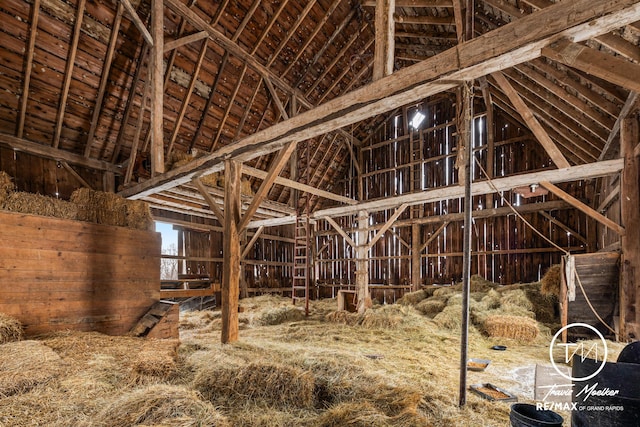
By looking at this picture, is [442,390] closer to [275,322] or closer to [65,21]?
[275,322]

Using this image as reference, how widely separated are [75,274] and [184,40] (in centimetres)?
508

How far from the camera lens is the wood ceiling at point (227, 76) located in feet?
16.6

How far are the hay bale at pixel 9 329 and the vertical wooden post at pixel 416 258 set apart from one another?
10242 mm

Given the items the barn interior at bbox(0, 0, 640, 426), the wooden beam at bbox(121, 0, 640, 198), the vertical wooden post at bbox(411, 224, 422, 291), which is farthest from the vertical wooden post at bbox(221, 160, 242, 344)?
the vertical wooden post at bbox(411, 224, 422, 291)

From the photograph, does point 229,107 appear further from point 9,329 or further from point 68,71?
point 9,329

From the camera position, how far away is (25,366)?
10.00ft

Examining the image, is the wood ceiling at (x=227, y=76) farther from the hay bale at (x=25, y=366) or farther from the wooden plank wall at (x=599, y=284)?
the hay bale at (x=25, y=366)

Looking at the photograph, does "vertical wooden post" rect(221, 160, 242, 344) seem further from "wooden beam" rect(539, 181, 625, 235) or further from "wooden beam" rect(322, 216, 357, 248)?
"wooden beam" rect(539, 181, 625, 235)

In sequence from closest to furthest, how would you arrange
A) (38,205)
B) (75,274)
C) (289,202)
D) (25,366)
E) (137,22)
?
1. (25,366)
2. (38,205)
3. (75,274)
4. (137,22)
5. (289,202)

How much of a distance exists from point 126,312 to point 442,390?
5.54 metres

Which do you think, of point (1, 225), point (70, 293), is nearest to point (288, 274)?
point (70, 293)

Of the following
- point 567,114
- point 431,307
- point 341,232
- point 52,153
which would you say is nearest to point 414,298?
point 431,307

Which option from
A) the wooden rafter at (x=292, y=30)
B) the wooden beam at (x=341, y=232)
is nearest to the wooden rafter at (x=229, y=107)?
the wooden rafter at (x=292, y=30)

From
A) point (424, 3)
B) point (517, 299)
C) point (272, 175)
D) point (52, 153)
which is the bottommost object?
point (517, 299)
